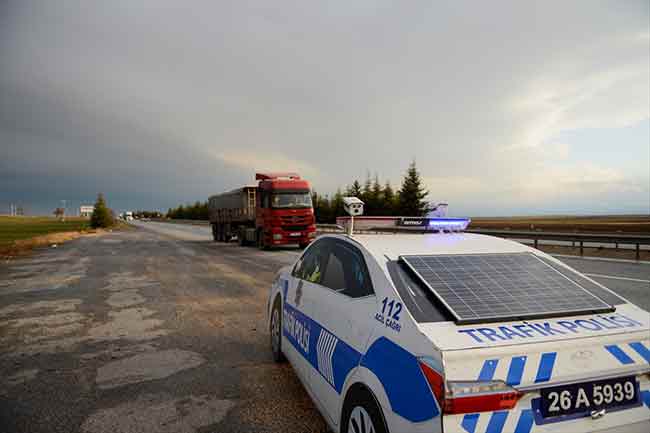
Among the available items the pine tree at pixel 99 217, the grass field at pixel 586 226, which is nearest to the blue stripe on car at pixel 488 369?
the grass field at pixel 586 226

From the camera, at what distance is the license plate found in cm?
183

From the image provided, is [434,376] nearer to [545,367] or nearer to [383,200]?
[545,367]

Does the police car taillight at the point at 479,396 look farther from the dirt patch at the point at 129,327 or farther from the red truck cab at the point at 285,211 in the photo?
the red truck cab at the point at 285,211

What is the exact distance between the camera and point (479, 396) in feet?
5.68

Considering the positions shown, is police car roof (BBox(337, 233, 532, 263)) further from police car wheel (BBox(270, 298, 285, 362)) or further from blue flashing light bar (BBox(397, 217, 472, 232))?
police car wheel (BBox(270, 298, 285, 362))

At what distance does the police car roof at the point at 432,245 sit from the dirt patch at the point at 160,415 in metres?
2.00

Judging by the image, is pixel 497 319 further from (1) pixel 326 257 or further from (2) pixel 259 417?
(2) pixel 259 417

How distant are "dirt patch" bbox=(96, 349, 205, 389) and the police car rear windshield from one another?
3.23m

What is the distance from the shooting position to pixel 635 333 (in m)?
2.08

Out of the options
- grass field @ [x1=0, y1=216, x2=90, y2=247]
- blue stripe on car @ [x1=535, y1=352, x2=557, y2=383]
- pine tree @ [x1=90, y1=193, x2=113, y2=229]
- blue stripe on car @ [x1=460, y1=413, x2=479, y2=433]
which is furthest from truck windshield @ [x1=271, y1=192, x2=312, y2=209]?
pine tree @ [x1=90, y1=193, x2=113, y2=229]

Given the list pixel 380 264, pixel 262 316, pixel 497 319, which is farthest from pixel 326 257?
pixel 262 316

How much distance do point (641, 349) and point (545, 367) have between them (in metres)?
0.63

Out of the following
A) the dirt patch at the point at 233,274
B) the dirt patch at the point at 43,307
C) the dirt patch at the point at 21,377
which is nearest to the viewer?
the dirt patch at the point at 21,377

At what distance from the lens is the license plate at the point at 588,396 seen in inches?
72.1
